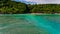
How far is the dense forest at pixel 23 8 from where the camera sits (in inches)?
1158

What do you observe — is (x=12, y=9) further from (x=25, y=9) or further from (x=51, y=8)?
(x=51, y=8)

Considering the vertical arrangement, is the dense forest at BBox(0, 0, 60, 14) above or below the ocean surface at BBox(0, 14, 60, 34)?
below

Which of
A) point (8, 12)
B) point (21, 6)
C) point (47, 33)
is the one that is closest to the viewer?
point (47, 33)

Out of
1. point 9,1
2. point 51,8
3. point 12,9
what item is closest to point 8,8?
point 12,9

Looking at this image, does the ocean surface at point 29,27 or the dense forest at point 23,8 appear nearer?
the ocean surface at point 29,27

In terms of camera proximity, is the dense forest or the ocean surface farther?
the dense forest

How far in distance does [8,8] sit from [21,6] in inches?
100

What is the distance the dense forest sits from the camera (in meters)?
29.4

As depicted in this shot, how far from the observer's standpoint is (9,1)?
108 feet

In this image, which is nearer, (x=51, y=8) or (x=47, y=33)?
(x=47, y=33)

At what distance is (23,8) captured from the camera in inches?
1166

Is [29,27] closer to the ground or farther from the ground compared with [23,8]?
farther from the ground

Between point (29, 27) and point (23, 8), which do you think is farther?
point (23, 8)

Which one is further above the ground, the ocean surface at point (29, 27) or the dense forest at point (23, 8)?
the ocean surface at point (29, 27)
